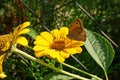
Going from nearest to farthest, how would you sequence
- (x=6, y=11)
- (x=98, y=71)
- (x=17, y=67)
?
(x=98, y=71) → (x=17, y=67) → (x=6, y=11)

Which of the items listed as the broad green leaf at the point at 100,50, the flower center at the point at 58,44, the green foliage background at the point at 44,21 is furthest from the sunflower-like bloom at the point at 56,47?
the green foliage background at the point at 44,21

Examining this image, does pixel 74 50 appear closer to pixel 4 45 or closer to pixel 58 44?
pixel 58 44

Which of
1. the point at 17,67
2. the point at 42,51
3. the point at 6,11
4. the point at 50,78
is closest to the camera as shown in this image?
the point at 42,51

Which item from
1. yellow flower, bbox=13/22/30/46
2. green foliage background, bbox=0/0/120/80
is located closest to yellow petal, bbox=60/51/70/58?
yellow flower, bbox=13/22/30/46

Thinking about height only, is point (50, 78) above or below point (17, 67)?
below

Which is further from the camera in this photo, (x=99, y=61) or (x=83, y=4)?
(x=83, y=4)

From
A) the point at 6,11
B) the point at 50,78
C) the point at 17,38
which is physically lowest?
the point at 50,78

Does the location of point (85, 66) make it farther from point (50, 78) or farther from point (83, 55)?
point (50, 78)

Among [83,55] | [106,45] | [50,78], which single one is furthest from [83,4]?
[50,78]
